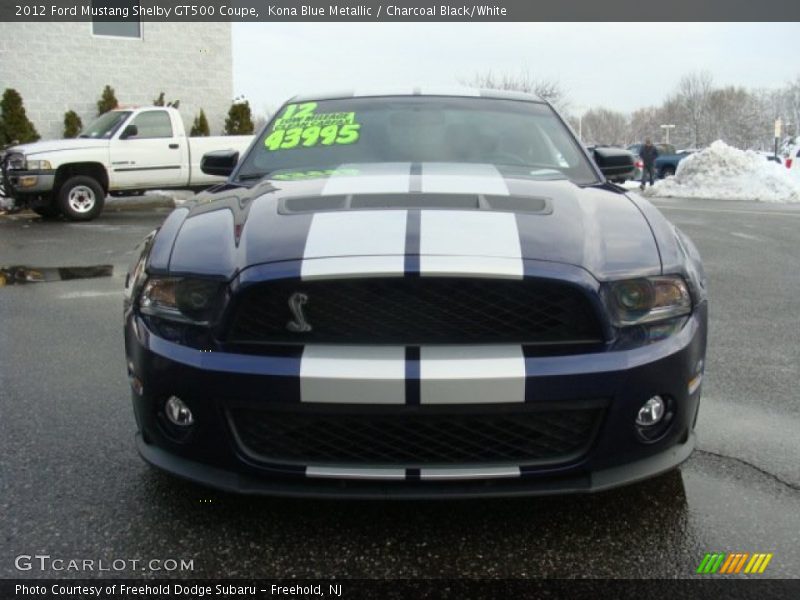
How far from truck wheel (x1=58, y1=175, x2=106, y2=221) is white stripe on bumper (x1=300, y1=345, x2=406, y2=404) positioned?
1129cm

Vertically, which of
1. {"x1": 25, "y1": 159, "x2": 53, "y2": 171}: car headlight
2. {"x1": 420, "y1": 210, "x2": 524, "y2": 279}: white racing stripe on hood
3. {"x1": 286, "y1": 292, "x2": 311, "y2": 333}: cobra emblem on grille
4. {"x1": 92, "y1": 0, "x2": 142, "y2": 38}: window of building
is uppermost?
{"x1": 92, "y1": 0, "x2": 142, "y2": 38}: window of building

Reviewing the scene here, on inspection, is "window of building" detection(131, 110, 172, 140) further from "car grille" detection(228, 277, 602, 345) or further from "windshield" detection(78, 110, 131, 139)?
"car grille" detection(228, 277, 602, 345)

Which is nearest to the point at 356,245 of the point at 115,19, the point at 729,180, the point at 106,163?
the point at 106,163

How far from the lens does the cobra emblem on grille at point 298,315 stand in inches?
87.8

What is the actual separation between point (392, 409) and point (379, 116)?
2.07 metres

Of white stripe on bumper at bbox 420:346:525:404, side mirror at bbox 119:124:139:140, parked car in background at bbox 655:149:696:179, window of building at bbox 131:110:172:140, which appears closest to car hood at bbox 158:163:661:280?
white stripe on bumper at bbox 420:346:525:404

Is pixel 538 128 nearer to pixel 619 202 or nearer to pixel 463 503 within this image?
pixel 619 202

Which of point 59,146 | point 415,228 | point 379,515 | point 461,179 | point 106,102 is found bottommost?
→ point 379,515

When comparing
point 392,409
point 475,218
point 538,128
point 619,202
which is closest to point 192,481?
point 392,409

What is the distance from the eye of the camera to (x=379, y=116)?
12.5ft

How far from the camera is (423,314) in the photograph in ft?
7.36

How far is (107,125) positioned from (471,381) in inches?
484

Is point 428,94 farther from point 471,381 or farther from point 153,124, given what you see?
point 153,124

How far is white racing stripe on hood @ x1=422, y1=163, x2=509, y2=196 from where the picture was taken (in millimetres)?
2787
